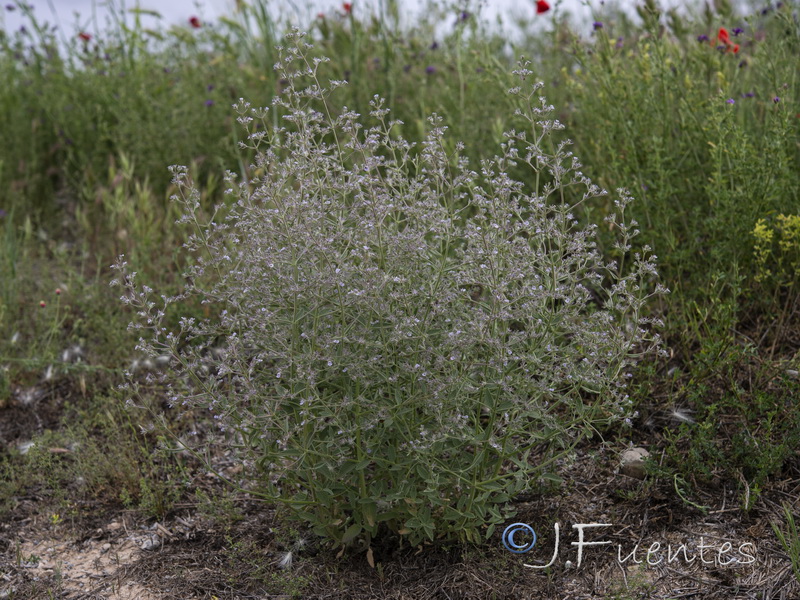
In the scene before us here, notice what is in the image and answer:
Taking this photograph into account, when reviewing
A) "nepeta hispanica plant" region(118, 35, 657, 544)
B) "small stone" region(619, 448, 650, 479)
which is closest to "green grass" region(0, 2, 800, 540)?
"small stone" region(619, 448, 650, 479)

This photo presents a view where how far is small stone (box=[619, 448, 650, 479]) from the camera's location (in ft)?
10.8

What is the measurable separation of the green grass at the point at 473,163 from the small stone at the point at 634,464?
97mm

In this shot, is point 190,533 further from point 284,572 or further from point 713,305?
point 713,305

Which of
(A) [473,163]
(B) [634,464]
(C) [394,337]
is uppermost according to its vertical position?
(A) [473,163]

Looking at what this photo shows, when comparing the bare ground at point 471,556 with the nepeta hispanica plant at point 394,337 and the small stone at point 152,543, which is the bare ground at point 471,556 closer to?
the small stone at point 152,543

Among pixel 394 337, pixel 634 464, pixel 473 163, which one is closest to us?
pixel 394 337

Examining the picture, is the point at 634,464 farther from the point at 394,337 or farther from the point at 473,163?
the point at 473,163

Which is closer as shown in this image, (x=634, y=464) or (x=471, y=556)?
(x=471, y=556)

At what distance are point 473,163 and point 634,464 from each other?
8.10 ft

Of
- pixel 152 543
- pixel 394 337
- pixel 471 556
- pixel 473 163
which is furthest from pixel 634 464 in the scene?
pixel 473 163

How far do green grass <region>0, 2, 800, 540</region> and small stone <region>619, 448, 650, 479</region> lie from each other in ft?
0.32

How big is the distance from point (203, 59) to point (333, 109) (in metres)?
2.05

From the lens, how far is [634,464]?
3287mm

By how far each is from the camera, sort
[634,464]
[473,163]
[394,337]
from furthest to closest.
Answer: [473,163] < [634,464] < [394,337]
